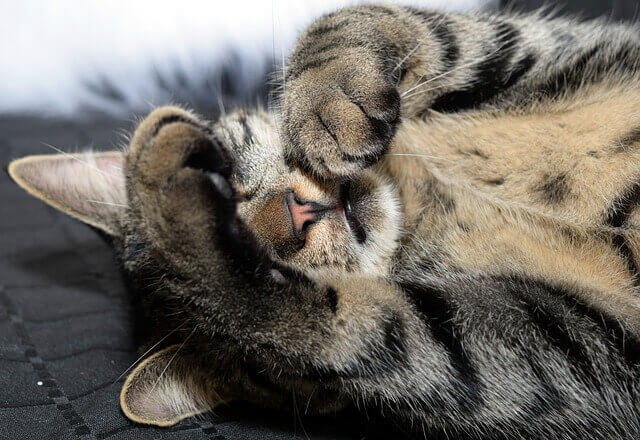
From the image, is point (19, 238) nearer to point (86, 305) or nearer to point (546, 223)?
point (86, 305)

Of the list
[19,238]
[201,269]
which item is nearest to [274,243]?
[201,269]

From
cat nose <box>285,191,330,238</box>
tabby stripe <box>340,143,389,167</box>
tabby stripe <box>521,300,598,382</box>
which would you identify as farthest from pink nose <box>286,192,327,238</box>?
tabby stripe <box>521,300,598,382</box>

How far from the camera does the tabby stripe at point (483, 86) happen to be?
1.25 metres

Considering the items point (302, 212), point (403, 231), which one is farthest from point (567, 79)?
point (302, 212)

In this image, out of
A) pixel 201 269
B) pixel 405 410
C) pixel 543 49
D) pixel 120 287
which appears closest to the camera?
pixel 201 269

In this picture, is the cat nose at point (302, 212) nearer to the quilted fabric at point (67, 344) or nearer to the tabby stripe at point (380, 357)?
the tabby stripe at point (380, 357)

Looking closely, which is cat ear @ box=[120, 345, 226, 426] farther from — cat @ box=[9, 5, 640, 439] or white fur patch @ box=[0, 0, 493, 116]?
white fur patch @ box=[0, 0, 493, 116]

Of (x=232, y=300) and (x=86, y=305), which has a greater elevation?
(x=232, y=300)

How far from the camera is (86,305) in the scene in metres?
1.39

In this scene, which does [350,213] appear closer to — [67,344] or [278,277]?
[278,277]

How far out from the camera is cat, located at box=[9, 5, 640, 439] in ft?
2.92

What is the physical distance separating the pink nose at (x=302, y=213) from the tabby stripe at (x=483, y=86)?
37cm

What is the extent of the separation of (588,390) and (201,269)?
0.59 meters

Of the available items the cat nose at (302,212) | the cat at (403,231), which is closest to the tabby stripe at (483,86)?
the cat at (403,231)
